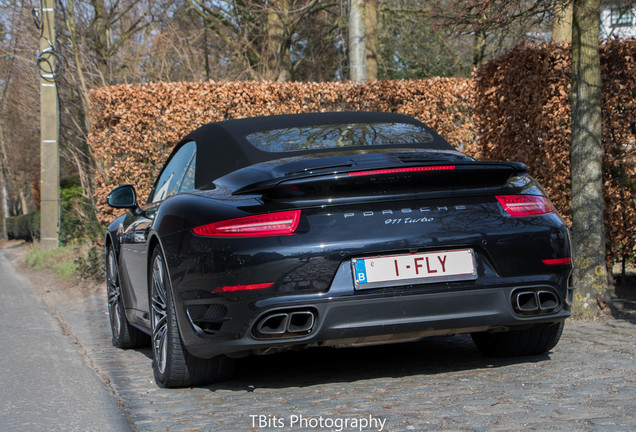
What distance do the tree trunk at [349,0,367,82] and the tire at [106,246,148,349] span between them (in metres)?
9.21

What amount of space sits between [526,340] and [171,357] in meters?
2.03

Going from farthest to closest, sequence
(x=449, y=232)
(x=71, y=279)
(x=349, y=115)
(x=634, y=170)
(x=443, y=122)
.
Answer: (x=71, y=279) → (x=443, y=122) → (x=634, y=170) → (x=349, y=115) → (x=449, y=232)

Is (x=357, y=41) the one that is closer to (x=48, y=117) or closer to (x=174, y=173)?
(x=48, y=117)

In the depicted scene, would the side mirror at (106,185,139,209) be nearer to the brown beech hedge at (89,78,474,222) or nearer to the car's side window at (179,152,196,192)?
the car's side window at (179,152,196,192)

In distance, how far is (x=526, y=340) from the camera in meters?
5.04

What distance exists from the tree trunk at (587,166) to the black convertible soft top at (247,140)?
175cm

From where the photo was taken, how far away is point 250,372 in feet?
17.0

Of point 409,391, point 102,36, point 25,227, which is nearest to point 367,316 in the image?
point 409,391

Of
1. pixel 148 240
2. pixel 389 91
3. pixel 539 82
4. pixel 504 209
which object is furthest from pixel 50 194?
pixel 504 209

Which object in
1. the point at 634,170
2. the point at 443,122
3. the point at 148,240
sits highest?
the point at 443,122

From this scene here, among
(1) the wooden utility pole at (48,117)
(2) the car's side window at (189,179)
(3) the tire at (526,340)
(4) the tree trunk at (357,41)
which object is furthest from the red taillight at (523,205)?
(1) the wooden utility pole at (48,117)

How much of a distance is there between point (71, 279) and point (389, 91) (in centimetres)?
541

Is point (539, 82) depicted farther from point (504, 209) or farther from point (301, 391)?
point (301, 391)

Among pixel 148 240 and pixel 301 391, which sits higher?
pixel 148 240
